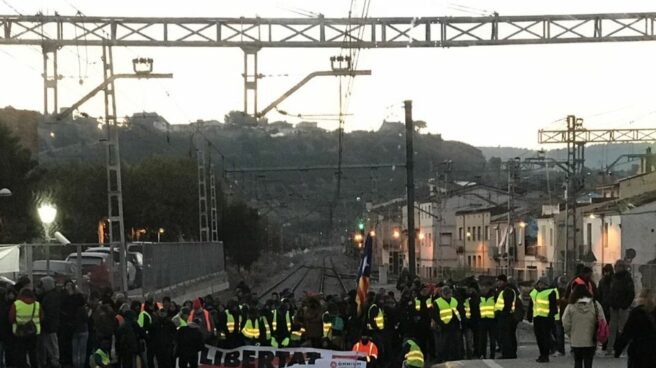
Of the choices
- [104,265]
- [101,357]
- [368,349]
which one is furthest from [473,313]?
[104,265]

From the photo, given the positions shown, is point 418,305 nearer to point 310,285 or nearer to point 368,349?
point 368,349

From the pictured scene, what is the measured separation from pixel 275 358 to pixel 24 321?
184 inches

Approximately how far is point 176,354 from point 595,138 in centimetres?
4874

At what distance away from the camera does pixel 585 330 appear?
16000 millimetres

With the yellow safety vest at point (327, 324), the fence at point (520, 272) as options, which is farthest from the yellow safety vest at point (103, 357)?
the fence at point (520, 272)

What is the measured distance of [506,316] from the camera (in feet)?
72.9

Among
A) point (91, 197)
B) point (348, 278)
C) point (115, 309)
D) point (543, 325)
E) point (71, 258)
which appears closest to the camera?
point (543, 325)

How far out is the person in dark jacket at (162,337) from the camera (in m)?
21.9

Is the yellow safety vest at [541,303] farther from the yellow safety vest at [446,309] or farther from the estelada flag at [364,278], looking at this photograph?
the estelada flag at [364,278]

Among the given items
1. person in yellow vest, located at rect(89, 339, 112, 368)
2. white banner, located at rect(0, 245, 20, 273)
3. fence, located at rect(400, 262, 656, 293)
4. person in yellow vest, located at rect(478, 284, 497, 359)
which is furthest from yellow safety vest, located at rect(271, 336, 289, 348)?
fence, located at rect(400, 262, 656, 293)

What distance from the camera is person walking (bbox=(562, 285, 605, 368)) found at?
1597 centimetres

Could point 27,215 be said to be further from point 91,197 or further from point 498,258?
point 498,258

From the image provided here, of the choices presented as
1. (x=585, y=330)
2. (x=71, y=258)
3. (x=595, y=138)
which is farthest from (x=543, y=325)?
(x=595, y=138)

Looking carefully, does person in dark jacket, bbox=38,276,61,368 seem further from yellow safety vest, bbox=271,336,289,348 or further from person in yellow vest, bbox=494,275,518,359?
person in yellow vest, bbox=494,275,518,359
